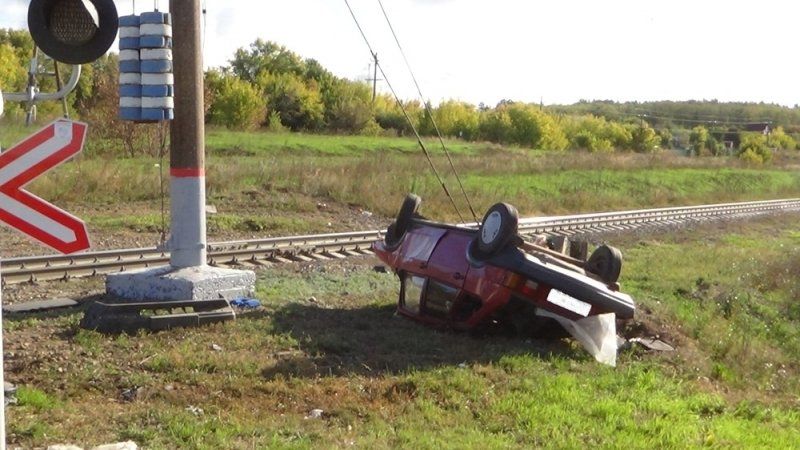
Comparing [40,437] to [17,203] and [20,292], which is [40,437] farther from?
[20,292]

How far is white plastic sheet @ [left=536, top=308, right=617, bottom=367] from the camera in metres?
8.70

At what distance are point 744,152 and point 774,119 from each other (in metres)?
80.1

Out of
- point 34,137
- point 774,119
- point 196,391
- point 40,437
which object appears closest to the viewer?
point 34,137

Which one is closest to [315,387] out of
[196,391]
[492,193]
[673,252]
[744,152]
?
[196,391]

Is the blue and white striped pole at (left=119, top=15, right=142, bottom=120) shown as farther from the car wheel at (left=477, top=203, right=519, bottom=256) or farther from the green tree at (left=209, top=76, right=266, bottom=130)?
the green tree at (left=209, top=76, right=266, bottom=130)

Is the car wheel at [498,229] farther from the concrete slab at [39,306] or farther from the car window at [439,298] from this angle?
the concrete slab at [39,306]

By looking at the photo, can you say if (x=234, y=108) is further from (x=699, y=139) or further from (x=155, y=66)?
(x=699, y=139)

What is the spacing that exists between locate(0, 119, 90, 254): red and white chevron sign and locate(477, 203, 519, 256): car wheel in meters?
4.87

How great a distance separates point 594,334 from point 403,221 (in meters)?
2.67

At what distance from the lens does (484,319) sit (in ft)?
29.5

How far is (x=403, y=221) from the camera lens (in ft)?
34.7

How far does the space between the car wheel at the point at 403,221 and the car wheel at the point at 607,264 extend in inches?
79.4

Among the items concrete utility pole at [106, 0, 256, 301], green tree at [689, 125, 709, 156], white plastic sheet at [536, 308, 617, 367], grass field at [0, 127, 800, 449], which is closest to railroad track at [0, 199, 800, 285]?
grass field at [0, 127, 800, 449]

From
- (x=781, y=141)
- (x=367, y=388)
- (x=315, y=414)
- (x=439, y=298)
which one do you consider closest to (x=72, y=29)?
(x=315, y=414)
